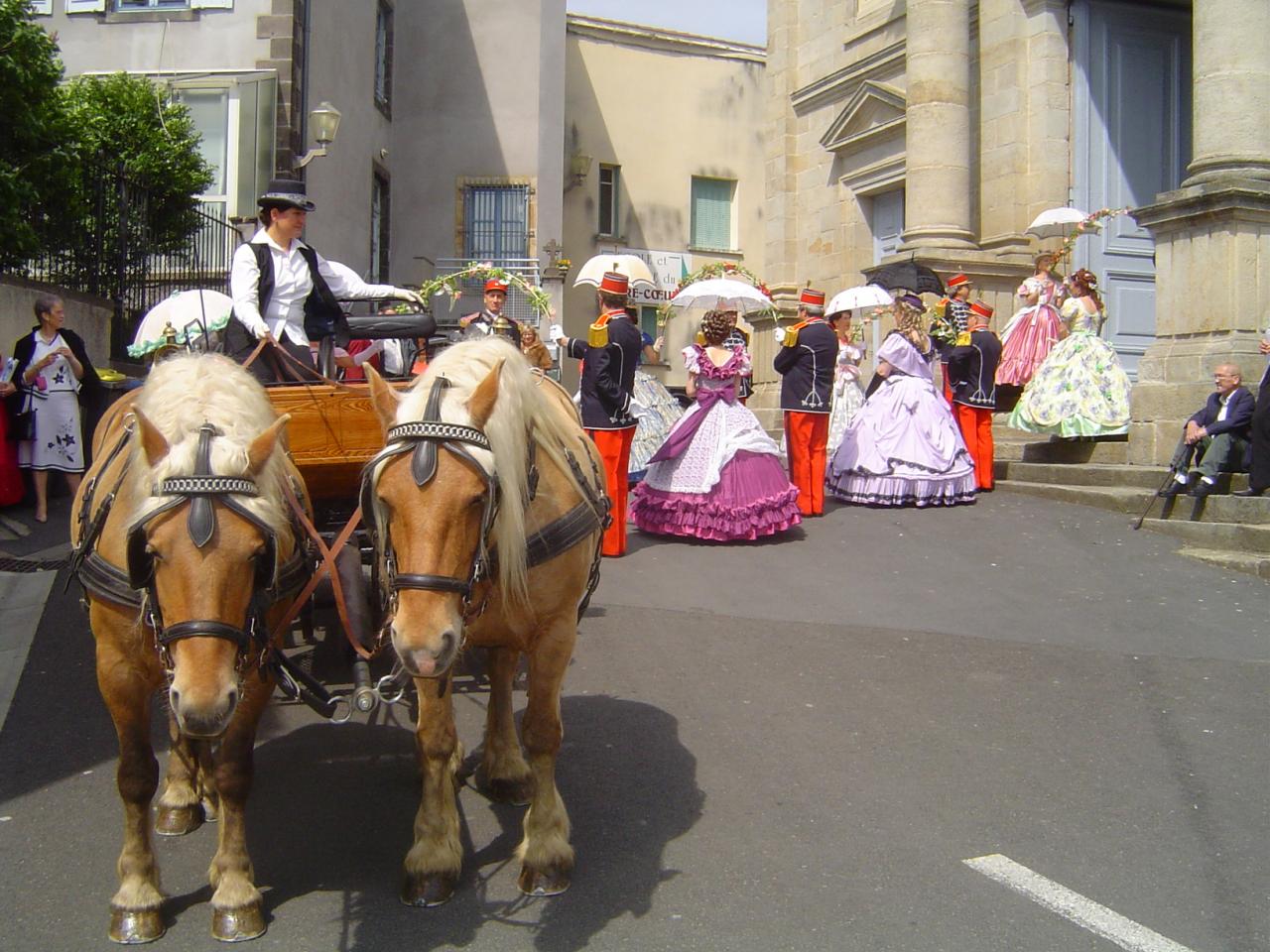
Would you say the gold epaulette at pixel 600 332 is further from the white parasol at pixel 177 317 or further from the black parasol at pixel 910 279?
the black parasol at pixel 910 279

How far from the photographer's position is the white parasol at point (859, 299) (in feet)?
40.8

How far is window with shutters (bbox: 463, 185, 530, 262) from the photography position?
25125 millimetres

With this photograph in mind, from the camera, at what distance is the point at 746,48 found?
103 ft

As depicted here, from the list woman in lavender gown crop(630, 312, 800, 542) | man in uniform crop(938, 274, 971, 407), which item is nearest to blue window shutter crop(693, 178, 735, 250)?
man in uniform crop(938, 274, 971, 407)

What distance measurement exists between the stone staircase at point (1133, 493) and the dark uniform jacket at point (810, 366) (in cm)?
261

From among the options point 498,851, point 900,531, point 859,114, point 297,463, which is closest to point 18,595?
point 297,463

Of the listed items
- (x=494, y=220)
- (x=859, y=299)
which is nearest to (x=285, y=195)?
(x=859, y=299)

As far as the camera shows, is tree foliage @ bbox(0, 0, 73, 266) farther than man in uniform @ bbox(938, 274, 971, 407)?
No

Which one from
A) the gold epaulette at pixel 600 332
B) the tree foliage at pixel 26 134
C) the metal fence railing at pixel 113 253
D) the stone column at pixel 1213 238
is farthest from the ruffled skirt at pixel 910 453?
the tree foliage at pixel 26 134

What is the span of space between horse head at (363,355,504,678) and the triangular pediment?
16.1m

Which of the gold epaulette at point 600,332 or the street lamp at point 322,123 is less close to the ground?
the street lamp at point 322,123

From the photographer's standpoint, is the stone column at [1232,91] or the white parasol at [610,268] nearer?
the stone column at [1232,91]

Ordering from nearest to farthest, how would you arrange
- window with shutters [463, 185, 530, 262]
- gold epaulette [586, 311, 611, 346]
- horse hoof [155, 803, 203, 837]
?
horse hoof [155, 803, 203, 837]
gold epaulette [586, 311, 611, 346]
window with shutters [463, 185, 530, 262]

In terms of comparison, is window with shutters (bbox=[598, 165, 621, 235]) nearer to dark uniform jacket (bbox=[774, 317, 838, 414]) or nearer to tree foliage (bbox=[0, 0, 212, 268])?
tree foliage (bbox=[0, 0, 212, 268])
